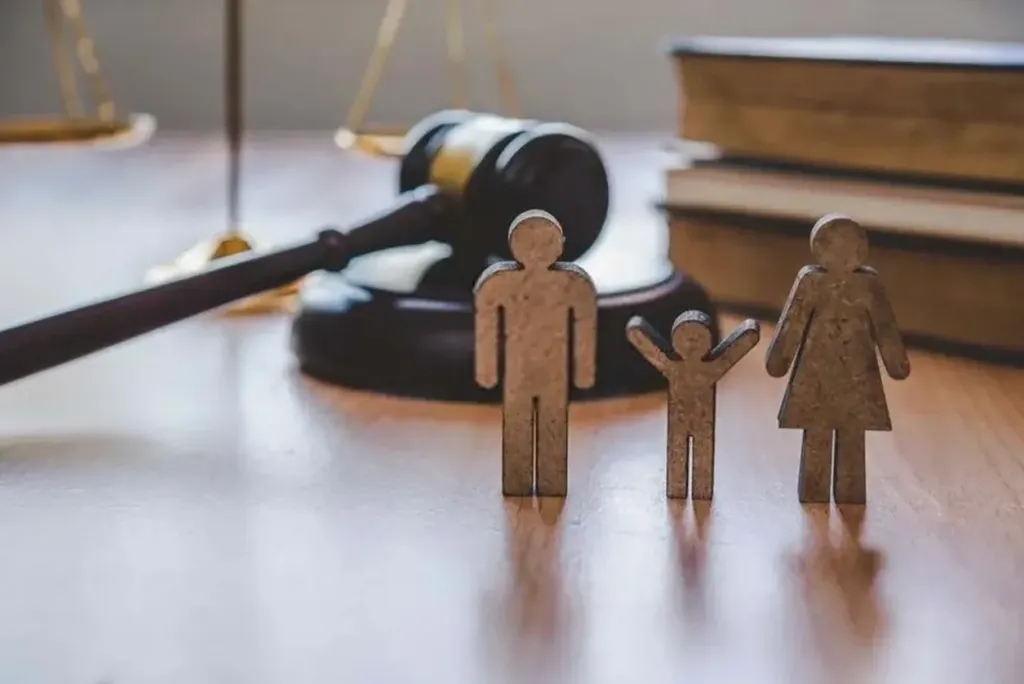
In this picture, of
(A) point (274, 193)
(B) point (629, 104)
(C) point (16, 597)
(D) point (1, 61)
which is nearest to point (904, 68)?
(C) point (16, 597)

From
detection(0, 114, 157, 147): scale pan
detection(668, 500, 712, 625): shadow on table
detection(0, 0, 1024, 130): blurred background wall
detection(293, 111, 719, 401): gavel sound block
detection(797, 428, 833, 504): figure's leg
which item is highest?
detection(0, 0, 1024, 130): blurred background wall

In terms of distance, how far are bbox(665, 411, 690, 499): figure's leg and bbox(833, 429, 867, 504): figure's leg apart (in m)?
0.06

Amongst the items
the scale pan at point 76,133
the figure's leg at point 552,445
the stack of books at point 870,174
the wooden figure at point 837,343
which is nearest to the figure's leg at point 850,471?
the wooden figure at point 837,343

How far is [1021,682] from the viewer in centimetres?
40

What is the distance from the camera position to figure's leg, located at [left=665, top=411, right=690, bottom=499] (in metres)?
0.55

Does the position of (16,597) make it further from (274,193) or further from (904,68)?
(274,193)

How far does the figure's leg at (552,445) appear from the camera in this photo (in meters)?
0.55

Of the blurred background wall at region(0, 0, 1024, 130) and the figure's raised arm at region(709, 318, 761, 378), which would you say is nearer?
the figure's raised arm at region(709, 318, 761, 378)

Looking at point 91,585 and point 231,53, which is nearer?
point 91,585

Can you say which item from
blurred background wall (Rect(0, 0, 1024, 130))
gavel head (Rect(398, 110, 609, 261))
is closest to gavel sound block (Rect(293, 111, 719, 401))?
A: gavel head (Rect(398, 110, 609, 261))

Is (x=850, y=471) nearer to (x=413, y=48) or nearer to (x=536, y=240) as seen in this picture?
(x=536, y=240)

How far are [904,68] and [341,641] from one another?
1.67 feet

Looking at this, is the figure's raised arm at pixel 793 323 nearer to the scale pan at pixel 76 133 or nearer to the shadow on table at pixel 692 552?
the shadow on table at pixel 692 552

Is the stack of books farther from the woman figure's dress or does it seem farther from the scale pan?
the scale pan
